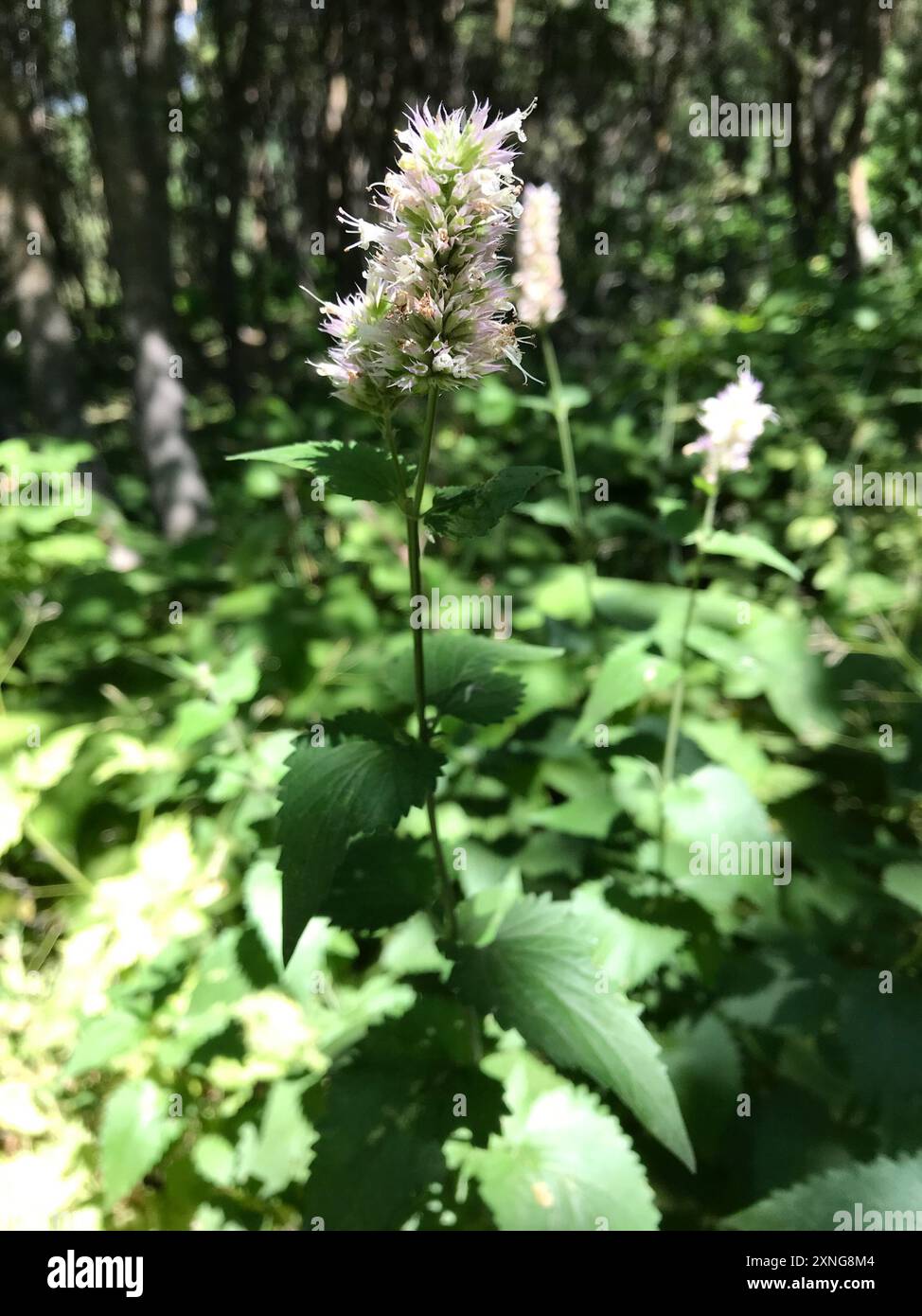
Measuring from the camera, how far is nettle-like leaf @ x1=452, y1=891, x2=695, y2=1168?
904 mm

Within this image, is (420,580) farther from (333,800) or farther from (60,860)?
(60,860)

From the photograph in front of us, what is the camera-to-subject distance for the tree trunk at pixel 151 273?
3.52 m

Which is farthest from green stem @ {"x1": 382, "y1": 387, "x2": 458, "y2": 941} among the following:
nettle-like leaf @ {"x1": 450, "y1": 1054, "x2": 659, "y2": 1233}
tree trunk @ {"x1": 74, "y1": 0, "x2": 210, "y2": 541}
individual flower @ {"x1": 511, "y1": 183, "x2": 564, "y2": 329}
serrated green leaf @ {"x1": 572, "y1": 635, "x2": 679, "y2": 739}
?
tree trunk @ {"x1": 74, "y1": 0, "x2": 210, "y2": 541}

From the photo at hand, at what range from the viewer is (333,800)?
2.92ft

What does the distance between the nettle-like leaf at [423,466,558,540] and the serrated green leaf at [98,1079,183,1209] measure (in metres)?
1.37

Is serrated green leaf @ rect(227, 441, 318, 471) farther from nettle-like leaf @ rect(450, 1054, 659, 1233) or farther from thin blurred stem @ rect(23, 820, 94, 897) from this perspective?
thin blurred stem @ rect(23, 820, 94, 897)

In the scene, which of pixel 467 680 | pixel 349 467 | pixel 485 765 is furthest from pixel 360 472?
pixel 485 765

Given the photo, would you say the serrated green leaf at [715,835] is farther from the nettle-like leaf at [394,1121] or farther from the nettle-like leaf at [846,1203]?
the nettle-like leaf at [394,1121]

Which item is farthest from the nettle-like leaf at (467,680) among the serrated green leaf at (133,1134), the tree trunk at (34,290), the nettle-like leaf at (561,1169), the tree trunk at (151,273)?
the tree trunk at (34,290)

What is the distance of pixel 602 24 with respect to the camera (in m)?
6.94

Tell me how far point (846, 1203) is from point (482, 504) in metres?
1.24

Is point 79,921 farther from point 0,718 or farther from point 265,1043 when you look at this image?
point 0,718
